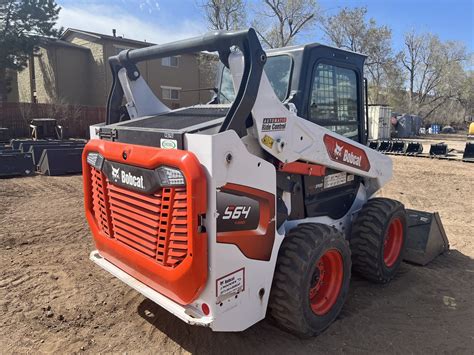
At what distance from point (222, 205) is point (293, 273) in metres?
0.87

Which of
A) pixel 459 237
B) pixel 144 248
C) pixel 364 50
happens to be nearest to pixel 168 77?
pixel 364 50

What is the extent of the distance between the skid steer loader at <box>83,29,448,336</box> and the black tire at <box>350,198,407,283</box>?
15mm

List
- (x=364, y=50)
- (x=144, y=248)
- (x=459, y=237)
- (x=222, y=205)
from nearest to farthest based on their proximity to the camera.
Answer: (x=222, y=205) < (x=144, y=248) < (x=459, y=237) < (x=364, y=50)

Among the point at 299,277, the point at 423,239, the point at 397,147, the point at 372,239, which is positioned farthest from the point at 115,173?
the point at 397,147

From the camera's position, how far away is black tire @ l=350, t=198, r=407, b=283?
164 inches

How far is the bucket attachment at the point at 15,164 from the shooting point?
10633 millimetres

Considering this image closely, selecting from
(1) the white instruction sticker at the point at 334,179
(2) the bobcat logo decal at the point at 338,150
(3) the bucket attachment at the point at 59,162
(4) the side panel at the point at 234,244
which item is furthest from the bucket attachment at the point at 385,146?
(4) the side panel at the point at 234,244

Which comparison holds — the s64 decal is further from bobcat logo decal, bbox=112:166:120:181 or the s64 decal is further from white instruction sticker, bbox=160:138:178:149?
bobcat logo decal, bbox=112:166:120:181

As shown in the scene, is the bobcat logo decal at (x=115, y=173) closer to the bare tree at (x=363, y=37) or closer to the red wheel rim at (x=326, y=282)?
the red wheel rim at (x=326, y=282)

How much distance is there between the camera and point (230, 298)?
271 centimetres

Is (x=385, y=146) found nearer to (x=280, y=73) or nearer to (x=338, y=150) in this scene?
(x=338, y=150)

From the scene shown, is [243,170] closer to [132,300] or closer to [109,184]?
[109,184]

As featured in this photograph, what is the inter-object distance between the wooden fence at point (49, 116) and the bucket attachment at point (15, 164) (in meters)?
11.8

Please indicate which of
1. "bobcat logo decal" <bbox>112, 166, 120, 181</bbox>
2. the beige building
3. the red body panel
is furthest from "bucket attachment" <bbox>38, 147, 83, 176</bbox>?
the beige building
